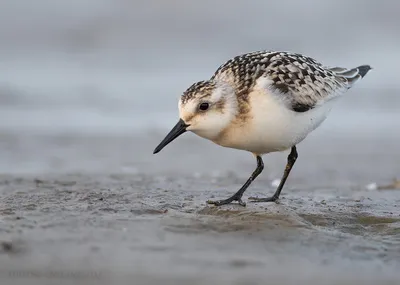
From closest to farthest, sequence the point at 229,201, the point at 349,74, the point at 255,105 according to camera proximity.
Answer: the point at 255,105
the point at 229,201
the point at 349,74

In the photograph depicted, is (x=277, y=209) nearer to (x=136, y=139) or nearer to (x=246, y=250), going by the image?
(x=246, y=250)

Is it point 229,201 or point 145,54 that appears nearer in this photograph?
point 229,201

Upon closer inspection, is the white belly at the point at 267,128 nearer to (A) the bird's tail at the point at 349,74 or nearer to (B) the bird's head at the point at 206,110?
(B) the bird's head at the point at 206,110

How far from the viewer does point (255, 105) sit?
6211 mm

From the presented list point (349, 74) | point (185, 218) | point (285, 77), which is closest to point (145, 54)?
point (349, 74)

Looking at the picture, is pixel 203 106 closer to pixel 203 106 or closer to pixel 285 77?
pixel 203 106

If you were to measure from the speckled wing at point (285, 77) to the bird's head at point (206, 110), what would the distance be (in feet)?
0.60

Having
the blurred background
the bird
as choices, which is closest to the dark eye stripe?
the bird

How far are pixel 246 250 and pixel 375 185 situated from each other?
3.56 meters

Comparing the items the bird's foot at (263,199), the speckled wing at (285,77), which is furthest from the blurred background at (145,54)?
the speckled wing at (285,77)

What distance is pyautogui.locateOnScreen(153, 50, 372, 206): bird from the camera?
6.09 m

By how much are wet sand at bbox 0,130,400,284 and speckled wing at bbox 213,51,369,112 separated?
0.88 m

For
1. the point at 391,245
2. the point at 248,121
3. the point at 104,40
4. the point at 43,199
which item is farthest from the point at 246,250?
the point at 104,40

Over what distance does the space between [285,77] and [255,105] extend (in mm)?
511
